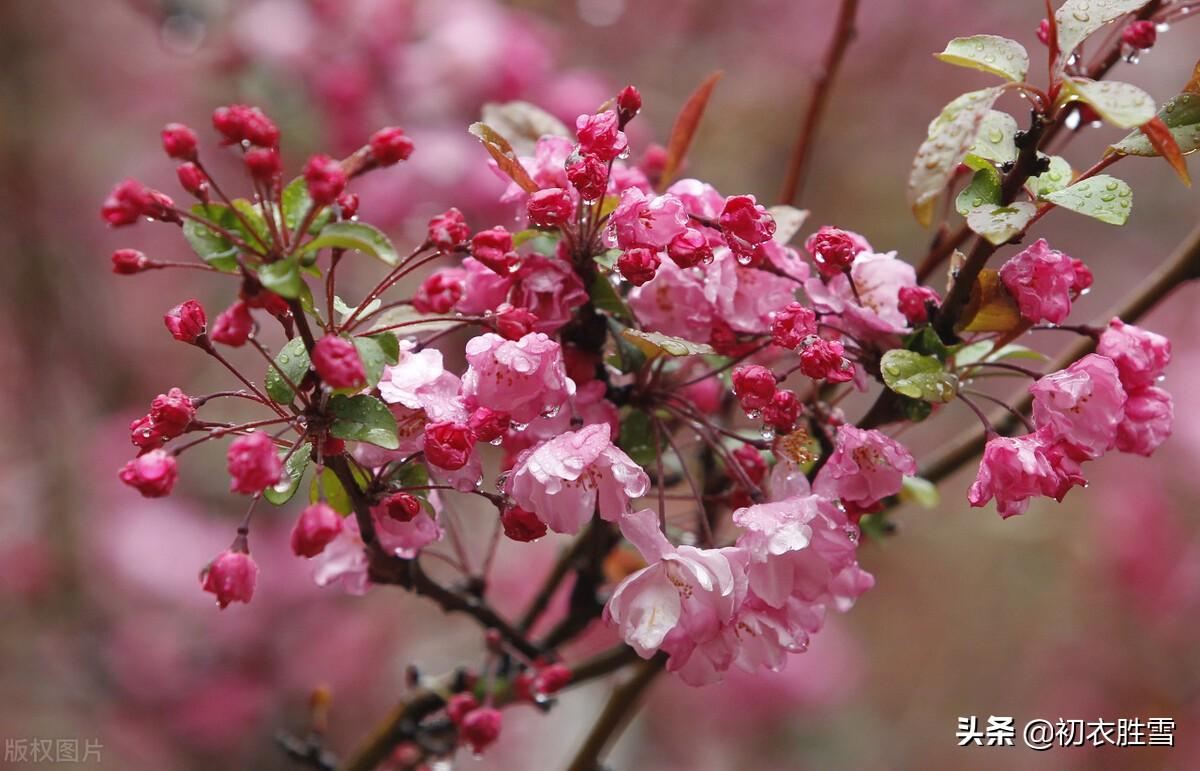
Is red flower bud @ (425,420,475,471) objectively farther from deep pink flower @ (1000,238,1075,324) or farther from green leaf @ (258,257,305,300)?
deep pink flower @ (1000,238,1075,324)

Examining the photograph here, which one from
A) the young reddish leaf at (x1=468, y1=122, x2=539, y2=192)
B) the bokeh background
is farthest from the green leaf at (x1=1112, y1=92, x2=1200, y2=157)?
the bokeh background

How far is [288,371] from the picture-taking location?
0.59m

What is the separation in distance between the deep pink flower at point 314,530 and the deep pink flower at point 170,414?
0.08 meters

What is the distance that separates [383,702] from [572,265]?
2019 mm

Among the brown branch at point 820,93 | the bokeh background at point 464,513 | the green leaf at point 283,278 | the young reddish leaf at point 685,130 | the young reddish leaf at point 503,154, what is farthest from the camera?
the bokeh background at point 464,513

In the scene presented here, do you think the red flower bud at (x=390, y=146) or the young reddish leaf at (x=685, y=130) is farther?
the young reddish leaf at (x=685, y=130)

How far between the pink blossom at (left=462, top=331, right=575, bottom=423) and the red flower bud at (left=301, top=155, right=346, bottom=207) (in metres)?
0.11

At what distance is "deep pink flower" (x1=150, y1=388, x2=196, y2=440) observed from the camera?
Answer: 22.1 inches

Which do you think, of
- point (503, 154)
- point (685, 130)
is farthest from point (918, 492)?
point (503, 154)

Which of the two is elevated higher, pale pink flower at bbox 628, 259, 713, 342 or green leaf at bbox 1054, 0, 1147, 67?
green leaf at bbox 1054, 0, 1147, 67

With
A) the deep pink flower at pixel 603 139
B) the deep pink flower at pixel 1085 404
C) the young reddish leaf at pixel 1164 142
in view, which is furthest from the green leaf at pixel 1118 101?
the deep pink flower at pixel 603 139

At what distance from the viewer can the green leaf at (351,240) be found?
55 centimetres

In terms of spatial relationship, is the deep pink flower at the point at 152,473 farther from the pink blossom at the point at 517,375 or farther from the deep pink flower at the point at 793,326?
the deep pink flower at the point at 793,326

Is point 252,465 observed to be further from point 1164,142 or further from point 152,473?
point 1164,142
